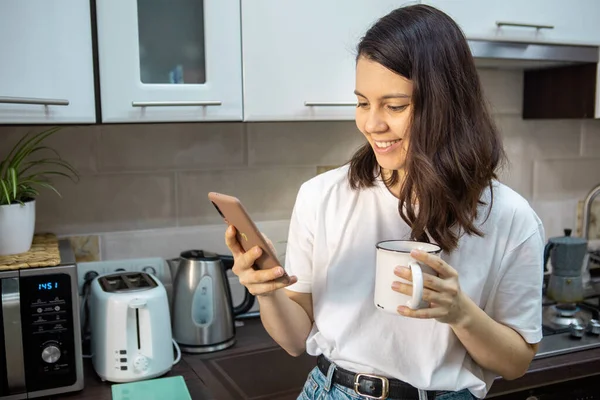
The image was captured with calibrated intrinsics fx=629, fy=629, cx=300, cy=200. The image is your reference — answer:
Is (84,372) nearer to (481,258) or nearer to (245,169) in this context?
(245,169)

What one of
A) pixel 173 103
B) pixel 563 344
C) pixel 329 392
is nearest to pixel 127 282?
pixel 173 103

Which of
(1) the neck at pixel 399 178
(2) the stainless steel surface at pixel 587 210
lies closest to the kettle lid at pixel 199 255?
(1) the neck at pixel 399 178

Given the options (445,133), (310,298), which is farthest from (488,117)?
(310,298)

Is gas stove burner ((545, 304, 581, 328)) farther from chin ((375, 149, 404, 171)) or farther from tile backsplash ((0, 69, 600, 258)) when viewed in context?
chin ((375, 149, 404, 171))

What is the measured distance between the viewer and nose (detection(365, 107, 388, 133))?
3.29 feet

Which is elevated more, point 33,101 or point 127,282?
point 33,101

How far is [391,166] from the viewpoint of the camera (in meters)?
1.04

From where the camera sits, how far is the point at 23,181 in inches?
54.1

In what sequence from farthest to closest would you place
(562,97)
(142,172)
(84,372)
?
(562,97) < (142,172) < (84,372)

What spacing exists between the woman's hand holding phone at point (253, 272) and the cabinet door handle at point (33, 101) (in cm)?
52

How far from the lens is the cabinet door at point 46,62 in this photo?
1211mm

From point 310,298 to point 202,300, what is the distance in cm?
47

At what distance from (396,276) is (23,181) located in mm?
897

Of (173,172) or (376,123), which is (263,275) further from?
(173,172)
